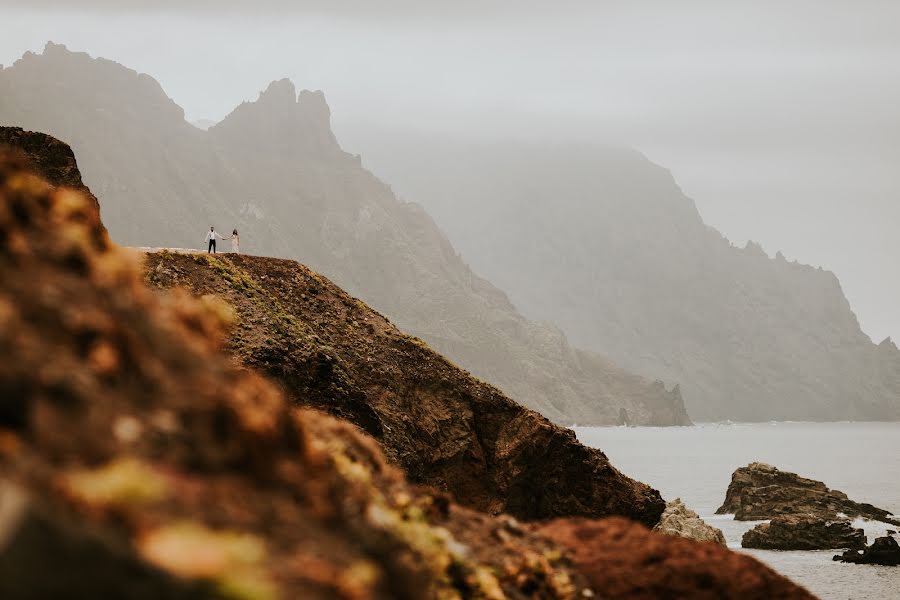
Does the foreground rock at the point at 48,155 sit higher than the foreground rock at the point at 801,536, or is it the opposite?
the foreground rock at the point at 48,155

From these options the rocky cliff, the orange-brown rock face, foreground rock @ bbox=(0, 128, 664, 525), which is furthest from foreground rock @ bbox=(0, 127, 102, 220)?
the orange-brown rock face

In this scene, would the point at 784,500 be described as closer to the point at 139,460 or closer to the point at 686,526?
the point at 686,526

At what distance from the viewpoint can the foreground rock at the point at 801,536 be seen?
65812mm

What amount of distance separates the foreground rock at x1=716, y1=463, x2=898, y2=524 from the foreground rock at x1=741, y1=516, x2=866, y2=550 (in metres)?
11.7

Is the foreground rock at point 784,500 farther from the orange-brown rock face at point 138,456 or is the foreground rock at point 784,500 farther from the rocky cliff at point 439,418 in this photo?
the orange-brown rock face at point 138,456

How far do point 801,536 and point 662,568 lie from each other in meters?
63.1

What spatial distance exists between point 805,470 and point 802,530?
100 meters

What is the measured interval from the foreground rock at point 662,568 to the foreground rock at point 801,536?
2399 inches

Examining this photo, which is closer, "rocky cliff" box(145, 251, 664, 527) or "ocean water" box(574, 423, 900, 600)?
"rocky cliff" box(145, 251, 664, 527)

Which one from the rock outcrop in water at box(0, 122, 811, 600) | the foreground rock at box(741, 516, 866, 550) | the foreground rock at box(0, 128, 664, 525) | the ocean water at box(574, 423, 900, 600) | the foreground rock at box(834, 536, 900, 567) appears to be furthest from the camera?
the foreground rock at box(741, 516, 866, 550)

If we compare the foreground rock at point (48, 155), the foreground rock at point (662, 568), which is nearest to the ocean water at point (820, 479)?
the foreground rock at point (48, 155)

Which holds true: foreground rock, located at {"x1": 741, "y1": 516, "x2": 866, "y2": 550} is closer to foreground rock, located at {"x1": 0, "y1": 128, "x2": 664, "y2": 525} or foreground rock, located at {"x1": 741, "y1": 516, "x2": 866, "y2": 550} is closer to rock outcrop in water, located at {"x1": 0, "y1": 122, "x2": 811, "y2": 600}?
foreground rock, located at {"x1": 0, "y1": 128, "x2": 664, "y2": 525}

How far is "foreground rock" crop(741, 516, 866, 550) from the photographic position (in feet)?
216

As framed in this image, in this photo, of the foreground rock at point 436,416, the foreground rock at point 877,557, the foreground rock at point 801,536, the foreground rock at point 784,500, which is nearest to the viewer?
the foreground rock at point 436,416
